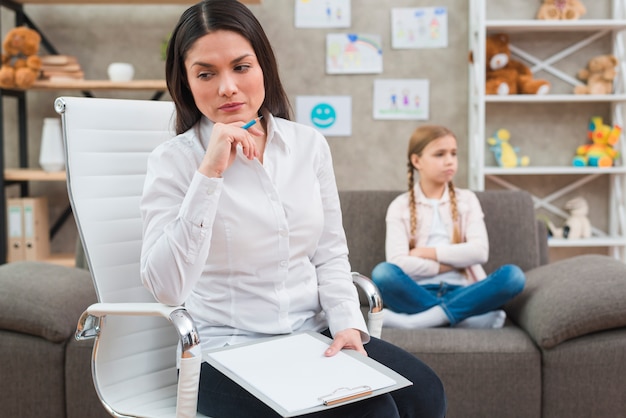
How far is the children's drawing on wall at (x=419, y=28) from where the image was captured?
3.99 meters

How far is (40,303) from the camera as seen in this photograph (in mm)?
1983

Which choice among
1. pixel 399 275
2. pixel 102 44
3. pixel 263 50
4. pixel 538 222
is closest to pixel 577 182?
pixel 538 222

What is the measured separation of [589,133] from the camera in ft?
13.1

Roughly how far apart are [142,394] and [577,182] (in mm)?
3157

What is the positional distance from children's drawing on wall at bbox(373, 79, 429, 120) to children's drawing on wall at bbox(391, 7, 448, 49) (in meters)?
0.21

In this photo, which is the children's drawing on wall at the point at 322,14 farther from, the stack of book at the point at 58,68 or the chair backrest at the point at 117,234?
the chair backrest at the point at 117,234

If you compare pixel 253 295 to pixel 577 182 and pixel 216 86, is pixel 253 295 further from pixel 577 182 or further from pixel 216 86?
pixel 577 182

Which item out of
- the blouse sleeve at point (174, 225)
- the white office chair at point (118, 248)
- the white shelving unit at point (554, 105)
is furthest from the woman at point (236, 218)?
the white shelving unit at point (554, 105)

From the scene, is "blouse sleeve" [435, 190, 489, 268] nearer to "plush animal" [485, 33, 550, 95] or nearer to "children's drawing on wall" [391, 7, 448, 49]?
"plush animal" [485, 33, 550, 95]

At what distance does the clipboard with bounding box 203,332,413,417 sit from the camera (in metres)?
1.09

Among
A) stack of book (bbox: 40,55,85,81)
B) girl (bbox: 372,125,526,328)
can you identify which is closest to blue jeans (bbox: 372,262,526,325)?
girl (bbox: 372,125,526,328)

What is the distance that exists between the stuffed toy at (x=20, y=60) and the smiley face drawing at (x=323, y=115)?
1.49 metres

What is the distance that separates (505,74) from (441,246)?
1794 mm

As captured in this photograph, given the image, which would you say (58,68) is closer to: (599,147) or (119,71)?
(119,71)
